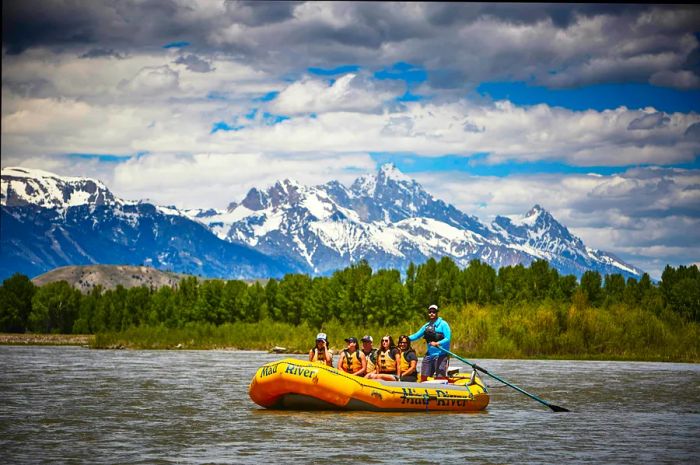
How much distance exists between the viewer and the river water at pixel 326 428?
88.9 feet

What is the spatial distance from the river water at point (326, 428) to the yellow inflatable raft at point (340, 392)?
0.43 metres

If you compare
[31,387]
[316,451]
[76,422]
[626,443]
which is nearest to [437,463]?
[316,451]

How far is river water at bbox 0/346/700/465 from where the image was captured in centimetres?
2709

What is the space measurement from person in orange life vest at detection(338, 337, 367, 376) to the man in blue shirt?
6.40 ft

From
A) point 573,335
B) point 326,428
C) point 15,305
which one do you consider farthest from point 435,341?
point 15,305

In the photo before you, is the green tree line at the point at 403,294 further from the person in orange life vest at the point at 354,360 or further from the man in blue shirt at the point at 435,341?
the person in orange life vest at the point at 354,360

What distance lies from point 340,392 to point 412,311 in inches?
3482

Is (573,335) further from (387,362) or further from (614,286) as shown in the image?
(387,362)

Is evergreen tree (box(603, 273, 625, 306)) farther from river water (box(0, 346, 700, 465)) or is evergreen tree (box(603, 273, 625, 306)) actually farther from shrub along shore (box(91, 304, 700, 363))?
river water (box(0, 346, 700, 465))

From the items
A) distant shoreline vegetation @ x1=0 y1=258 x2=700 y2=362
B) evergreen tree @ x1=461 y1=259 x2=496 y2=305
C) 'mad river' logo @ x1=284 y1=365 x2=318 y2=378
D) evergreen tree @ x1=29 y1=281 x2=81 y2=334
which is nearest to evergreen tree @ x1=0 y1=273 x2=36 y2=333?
distant shoreline vegetation @ x1=0 y1=258 x2=700 y2=362

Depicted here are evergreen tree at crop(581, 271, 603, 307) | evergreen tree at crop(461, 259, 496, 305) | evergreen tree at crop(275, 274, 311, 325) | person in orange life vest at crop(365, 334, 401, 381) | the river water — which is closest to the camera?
the river water

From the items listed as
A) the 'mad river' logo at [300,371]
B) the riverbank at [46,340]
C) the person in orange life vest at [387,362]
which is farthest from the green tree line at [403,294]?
the 'mad river' logo at [300,371]

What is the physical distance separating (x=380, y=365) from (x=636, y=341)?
54.6 m

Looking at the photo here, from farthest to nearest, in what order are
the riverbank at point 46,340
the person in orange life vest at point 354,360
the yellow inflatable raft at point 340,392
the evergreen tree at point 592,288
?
the riverbank at point 46,340 → the evergreen tree at point 592,288 → the person in orange life vest at point 354,360 → the yellow inflatable raft at point 340,392
